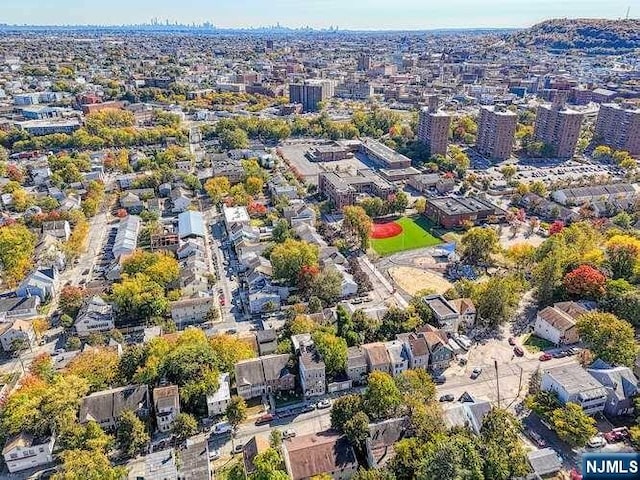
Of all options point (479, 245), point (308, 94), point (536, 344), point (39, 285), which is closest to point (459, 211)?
point (479, 245)

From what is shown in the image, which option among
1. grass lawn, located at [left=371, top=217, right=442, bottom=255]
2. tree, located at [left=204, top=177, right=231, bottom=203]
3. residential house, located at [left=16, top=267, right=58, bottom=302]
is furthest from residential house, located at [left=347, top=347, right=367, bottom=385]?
tree, located at [left=204, top=177, right=231, bottom=203]

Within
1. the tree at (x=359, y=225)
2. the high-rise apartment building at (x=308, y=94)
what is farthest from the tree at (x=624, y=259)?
the high-rise apartment building at (x=308, y=94)

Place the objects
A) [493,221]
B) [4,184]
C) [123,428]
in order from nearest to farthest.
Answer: [123,428] → [493,221] → [4,184]

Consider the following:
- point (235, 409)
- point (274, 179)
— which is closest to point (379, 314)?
point (235, 409)

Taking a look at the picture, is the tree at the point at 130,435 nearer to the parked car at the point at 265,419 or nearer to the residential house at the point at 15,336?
the parked car at the point at 265,419

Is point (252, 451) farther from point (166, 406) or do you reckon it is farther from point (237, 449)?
point (166, 406)

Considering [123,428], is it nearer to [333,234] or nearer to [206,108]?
[333,234]

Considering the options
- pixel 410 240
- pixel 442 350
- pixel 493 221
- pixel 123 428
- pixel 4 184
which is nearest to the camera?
pixel 123 428
